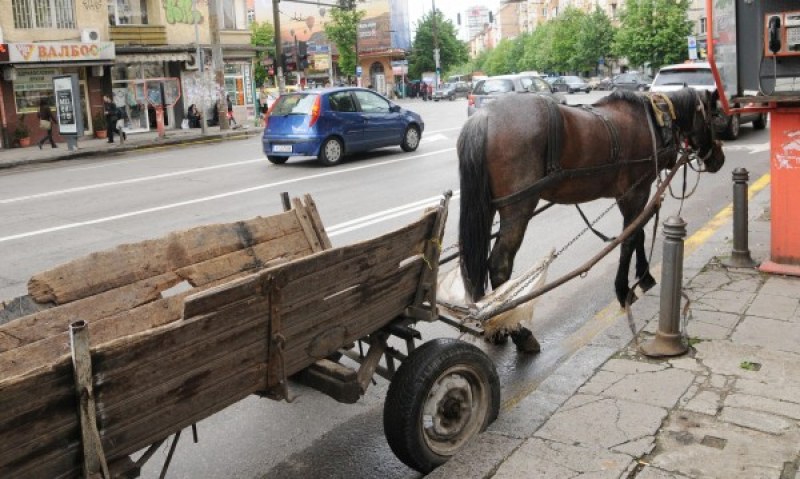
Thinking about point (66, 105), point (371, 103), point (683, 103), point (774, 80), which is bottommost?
point (683, 103)

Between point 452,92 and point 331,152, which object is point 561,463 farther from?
point 452,92

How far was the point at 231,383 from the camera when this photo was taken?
299 cm

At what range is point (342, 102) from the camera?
1780cm

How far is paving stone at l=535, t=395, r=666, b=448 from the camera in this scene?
3.85 metres

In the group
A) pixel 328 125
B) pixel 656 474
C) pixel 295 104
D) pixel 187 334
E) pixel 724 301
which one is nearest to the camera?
pixel 187 334

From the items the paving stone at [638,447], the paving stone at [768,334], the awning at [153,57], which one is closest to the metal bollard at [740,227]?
the paving stone at [768,334]

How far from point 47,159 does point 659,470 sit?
74.1ft

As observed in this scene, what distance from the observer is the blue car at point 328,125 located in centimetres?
1711

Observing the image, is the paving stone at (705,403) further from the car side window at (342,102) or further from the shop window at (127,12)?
the shop window at (127,12)

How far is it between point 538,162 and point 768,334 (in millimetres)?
1892

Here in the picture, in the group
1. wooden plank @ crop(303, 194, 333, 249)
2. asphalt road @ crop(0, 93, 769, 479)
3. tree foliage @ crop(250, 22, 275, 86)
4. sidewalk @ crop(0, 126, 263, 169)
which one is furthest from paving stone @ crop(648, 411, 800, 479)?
tree foliage @ crop(250, 22, 275, 86)

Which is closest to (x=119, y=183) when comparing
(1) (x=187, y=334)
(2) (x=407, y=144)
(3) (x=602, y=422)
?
(2) (x=407, y=144)

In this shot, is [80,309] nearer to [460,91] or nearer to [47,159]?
[47,159]

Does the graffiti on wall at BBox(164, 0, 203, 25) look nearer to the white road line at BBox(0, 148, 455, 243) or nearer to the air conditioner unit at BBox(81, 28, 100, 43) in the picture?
the air conditioner unit at BBox(81, 28, 100, 43)
